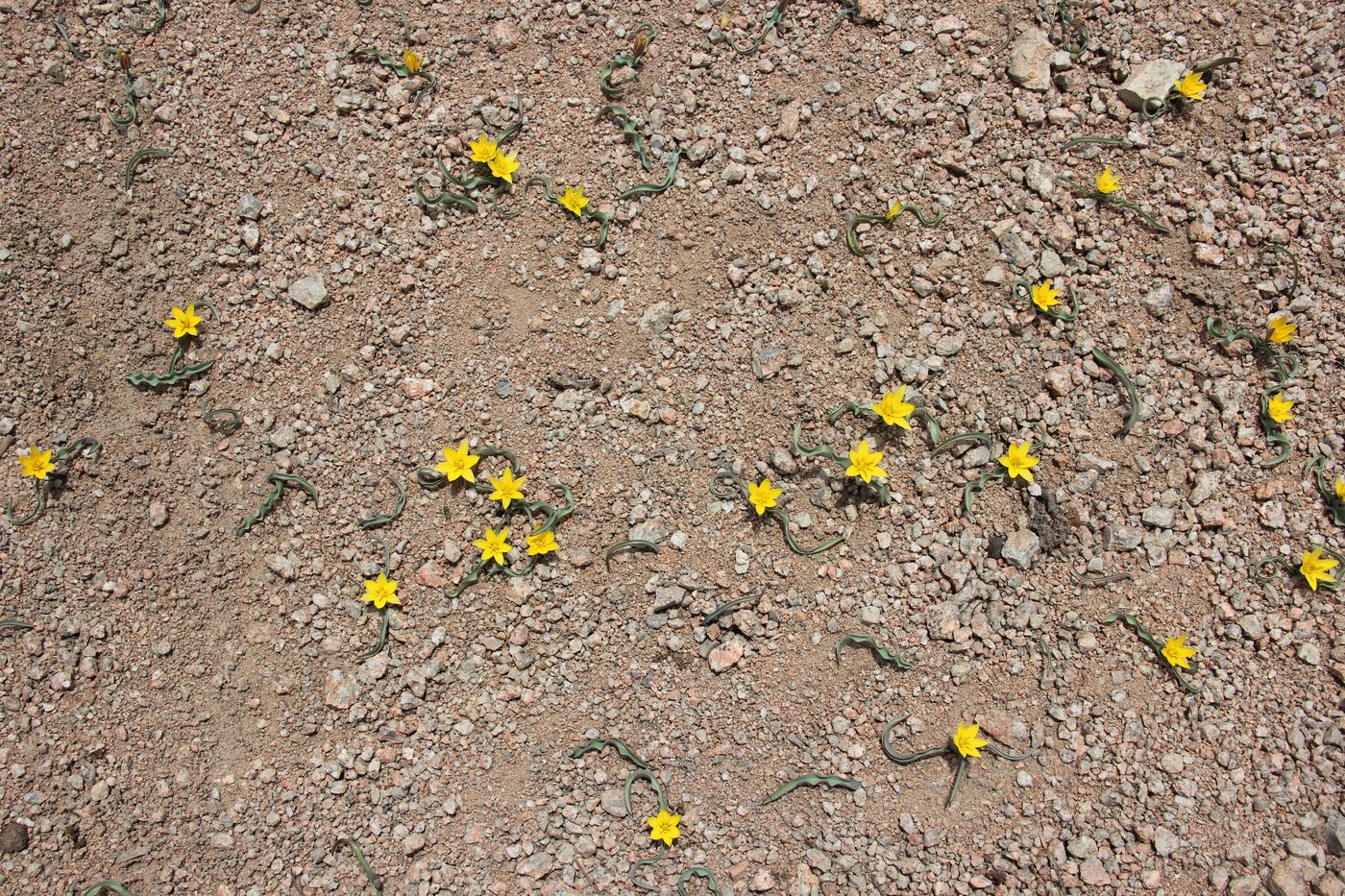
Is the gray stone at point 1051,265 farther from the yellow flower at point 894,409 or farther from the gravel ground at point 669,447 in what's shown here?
the yellow flower at point 894,409

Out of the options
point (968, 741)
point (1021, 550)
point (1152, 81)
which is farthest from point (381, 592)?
point (1152, 81)

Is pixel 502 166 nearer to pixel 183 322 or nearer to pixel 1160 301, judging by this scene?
pixel 183 322

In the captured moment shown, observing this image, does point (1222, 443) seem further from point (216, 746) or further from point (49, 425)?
point (49, 425)

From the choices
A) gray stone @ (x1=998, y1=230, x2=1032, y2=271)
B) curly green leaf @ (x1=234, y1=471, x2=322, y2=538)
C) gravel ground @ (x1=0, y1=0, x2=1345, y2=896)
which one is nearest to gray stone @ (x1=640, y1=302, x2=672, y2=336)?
gravel ground @ (x1=0, y1=0, x2=1345, y2=896)

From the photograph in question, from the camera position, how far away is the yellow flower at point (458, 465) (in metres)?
3.48

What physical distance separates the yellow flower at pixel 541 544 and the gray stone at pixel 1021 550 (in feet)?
6.29

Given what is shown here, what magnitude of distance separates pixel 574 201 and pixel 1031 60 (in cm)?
223

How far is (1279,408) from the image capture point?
348 centimetres

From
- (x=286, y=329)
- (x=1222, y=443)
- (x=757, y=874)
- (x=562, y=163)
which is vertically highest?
(x=562, y=163)

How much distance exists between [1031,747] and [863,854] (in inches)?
32.2

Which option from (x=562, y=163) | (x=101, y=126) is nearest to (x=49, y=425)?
(x=101, y=126)

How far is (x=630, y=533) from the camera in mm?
3525

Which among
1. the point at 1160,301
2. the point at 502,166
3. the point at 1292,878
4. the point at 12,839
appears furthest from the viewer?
the point at 502,166

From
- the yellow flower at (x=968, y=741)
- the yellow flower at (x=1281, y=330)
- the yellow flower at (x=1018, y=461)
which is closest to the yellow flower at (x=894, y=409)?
the yellow flower at (x=1018, y=461)
